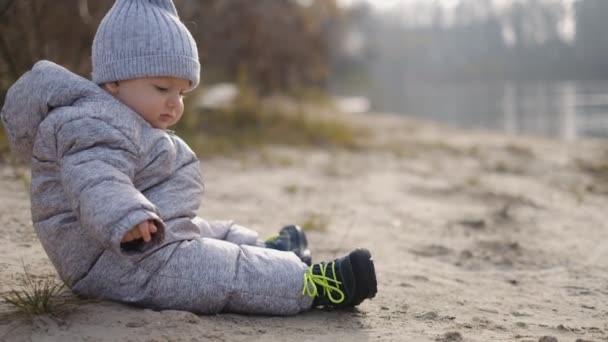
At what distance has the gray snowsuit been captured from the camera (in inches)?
80.4

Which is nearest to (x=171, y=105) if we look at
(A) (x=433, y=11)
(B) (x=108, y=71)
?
(B) (x=108, y=71)

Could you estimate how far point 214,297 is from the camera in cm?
216

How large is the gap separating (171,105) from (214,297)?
637 millimetres

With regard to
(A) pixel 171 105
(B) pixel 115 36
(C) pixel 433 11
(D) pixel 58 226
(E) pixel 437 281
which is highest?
(C) pixel 433 11

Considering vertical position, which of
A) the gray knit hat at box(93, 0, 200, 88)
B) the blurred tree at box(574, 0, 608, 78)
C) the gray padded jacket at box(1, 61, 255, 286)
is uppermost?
the blurred tree at box(574, 0, 608, 78)

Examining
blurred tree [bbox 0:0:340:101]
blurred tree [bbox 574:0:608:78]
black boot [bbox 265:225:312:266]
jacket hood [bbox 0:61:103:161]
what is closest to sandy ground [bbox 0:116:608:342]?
black boot [bbox 265:225:312:266]

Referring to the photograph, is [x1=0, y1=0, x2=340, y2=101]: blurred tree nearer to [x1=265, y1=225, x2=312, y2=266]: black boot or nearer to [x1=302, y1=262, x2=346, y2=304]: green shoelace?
[x1=265, y1=225, x2=312, y2=266]: black boot

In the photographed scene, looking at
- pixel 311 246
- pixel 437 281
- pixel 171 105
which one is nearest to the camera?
pixel 171 105

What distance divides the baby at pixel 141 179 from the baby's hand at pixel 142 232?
0.07 meters

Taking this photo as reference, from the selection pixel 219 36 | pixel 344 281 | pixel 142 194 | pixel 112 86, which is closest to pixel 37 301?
pixel 142 194

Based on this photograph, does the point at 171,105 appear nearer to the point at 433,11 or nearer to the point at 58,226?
the point at 58,226

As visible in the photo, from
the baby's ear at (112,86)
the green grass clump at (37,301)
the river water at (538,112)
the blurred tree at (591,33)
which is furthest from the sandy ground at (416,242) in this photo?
the blurred tree at (591,33)

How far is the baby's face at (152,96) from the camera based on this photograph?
7.31 ft

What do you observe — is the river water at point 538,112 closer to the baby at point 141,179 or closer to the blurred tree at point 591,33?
the blurred tree at point 591,33
